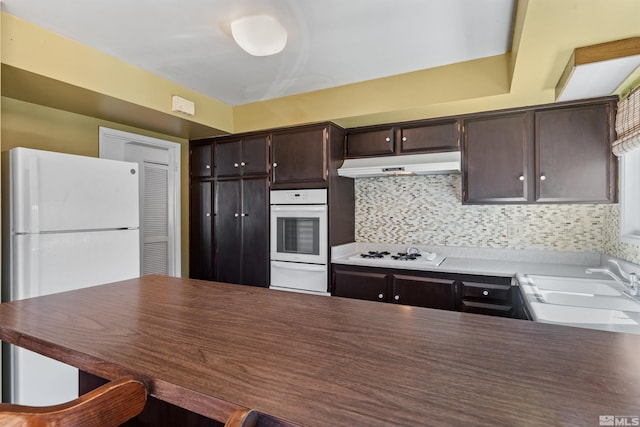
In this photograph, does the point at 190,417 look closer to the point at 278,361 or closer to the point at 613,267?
the point at 278,361

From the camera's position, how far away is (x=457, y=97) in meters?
2.46

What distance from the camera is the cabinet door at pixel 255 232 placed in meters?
3.29

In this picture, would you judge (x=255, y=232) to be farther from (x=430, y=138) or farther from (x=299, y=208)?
(x=430, y=138)

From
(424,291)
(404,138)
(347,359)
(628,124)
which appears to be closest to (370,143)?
(404,138)

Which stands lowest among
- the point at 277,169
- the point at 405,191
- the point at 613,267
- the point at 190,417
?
the point at 190,417

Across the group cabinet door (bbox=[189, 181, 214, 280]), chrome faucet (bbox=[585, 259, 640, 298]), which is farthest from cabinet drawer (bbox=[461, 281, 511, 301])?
cabinet door (bbox=[189, 181, 214, 280])

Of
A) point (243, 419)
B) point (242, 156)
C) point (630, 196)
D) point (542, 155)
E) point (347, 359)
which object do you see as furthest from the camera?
point (242, 156)

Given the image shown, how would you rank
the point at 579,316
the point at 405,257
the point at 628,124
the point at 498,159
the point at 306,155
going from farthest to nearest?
the point at 306,155, the point at 405,257, the point at 498,159, the point at 628,124, the point at 579,316

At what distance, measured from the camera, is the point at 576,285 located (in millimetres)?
2047

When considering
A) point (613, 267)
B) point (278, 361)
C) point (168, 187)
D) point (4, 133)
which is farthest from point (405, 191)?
point (4, 133)

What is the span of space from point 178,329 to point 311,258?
7.28ft

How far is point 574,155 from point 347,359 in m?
2.62

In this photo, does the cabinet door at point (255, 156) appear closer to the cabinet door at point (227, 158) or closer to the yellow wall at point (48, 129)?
the cabinet door at point (227, 158)

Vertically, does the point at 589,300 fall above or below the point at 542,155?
below
